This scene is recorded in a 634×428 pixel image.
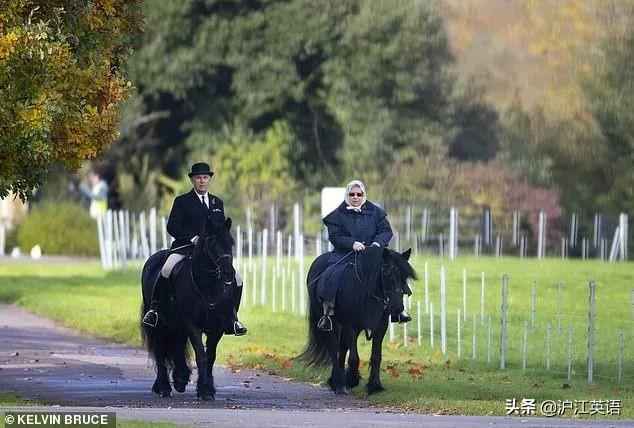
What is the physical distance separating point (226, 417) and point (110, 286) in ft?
81.3

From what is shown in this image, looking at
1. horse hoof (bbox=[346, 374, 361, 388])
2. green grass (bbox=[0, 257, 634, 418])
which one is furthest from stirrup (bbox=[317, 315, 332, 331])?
green grass (bbox=[0, 257, 634, 418])

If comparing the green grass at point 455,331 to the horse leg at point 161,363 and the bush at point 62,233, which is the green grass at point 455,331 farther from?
the bush at point 62,233

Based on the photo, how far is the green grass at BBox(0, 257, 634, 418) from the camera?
64.8 ft

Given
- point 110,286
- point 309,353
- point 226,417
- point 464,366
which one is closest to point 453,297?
point 110,286

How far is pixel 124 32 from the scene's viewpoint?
19.8 m

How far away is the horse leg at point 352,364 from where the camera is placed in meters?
20.3

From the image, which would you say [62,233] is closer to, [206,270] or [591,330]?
[591,330]

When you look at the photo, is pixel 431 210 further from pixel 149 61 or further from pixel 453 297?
pixel 453 297

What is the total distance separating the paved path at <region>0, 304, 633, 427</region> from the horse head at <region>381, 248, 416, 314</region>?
46.6 inches

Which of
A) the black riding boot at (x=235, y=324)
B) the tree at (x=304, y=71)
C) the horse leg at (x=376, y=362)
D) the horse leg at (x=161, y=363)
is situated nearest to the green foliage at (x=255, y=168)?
the tree at (x=304, y=71)

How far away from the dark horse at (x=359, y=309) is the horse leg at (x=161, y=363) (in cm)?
186

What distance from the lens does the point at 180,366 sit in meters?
20.0

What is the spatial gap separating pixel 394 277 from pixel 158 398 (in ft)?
9.88

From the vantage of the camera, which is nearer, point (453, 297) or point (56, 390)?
point (56, 390)
